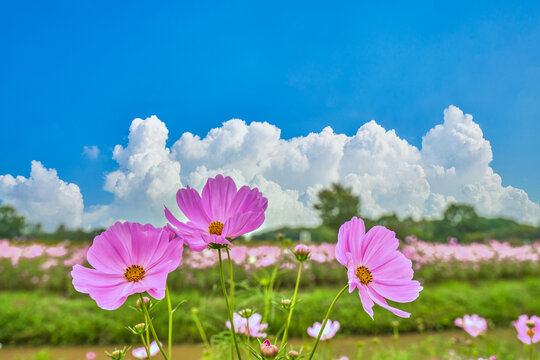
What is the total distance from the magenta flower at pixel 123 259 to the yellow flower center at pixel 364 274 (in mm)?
187

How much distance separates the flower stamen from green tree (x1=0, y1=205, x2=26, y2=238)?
792cm

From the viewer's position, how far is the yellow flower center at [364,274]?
0.41 metres

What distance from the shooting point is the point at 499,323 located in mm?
3207

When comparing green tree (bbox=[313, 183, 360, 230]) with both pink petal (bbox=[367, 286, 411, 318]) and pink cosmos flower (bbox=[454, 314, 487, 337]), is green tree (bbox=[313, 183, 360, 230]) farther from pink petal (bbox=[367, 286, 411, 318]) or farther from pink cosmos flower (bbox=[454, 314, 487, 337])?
pink petal (bbox=[367, 286, 411, 318])

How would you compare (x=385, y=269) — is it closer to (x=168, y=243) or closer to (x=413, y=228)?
(x=168, y=243)

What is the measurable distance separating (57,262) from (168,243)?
4.64 m

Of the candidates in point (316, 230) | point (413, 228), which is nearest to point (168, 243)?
point (316, 230)

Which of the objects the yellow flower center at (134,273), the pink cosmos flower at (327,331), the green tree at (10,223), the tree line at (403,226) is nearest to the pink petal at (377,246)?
the yellow flower center at (134,273)

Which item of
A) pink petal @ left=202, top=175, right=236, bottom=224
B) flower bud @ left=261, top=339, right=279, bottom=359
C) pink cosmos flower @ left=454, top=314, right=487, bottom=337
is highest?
pink cosmos flower @ left=454, top=314, right=487, bottom=337

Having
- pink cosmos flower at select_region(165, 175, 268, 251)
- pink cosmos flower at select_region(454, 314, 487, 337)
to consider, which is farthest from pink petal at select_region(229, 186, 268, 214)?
pink cosmos flower at select_region(454, 314, 487, 337)

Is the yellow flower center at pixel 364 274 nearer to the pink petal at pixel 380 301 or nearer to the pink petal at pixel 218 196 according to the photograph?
the pink petal at pixel 380 301

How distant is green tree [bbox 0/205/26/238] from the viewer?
7.01 meters

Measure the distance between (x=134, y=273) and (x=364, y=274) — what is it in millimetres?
234

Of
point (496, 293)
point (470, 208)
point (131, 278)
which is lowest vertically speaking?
point (131, 278)
